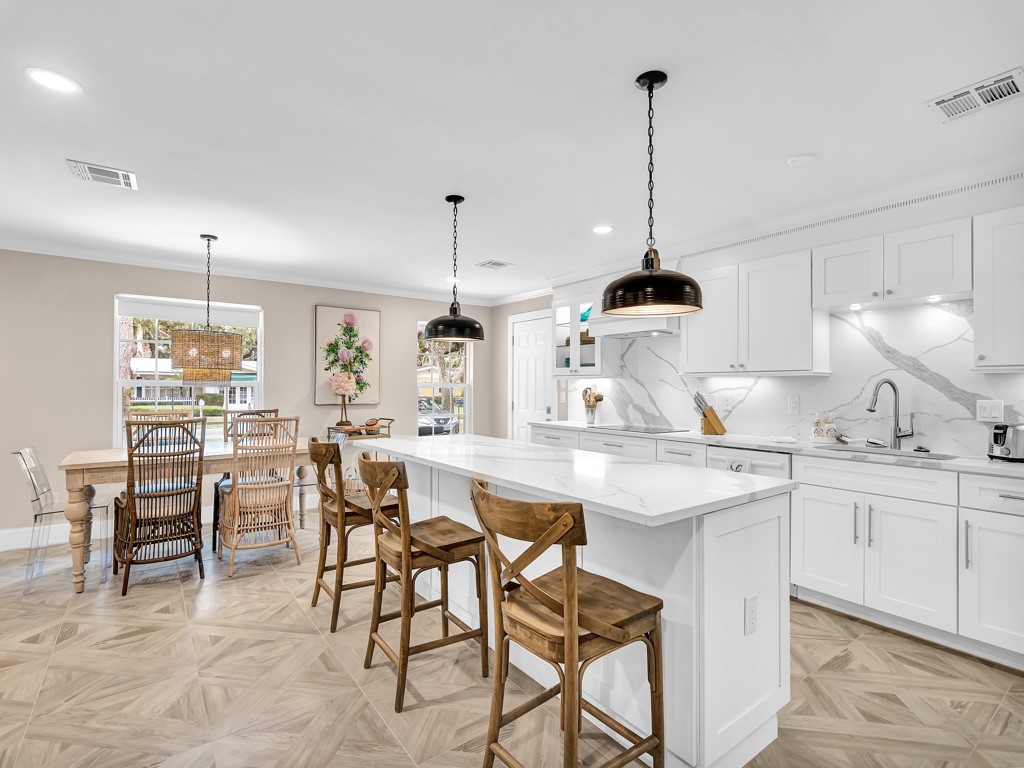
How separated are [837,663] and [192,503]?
A: 13.2ft

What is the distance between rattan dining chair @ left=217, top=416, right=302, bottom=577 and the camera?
12.7 feet

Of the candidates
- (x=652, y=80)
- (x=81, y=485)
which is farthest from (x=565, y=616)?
(x=81, y=485)

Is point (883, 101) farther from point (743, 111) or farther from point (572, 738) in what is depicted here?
point (572, 738)

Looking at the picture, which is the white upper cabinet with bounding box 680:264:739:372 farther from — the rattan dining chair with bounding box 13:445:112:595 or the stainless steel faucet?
the rattan dining chair with bounding box 13:445:112:595

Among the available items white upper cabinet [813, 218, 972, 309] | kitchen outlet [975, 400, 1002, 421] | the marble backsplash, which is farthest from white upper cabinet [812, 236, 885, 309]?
kitchen outlet [975, 400, 1002, 421]

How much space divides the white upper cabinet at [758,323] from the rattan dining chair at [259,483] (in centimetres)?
320

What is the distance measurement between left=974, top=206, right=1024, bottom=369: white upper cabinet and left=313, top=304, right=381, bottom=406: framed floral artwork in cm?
522

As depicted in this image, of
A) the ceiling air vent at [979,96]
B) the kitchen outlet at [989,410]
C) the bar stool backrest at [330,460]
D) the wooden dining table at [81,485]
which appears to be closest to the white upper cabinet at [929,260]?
the kitchen outlet at [989,410]

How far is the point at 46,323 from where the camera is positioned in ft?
14.9

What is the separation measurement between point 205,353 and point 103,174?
1.58m

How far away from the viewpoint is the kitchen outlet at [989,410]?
2.98 meters

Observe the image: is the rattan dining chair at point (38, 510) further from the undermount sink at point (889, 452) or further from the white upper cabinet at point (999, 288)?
the white upper cabinet at point (999, 288)

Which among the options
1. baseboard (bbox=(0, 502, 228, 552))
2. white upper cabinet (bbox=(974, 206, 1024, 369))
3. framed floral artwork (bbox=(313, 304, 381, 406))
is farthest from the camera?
framed floral artwork (bbox=(313, 304, 381, 406))

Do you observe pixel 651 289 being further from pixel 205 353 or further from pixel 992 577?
pixel 205 353
